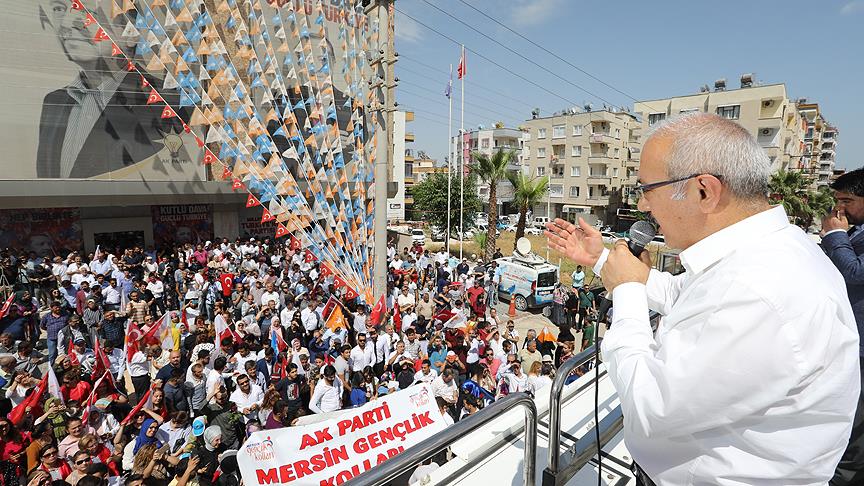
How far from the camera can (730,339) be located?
1045 millimetres

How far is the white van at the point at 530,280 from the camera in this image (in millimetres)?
15414

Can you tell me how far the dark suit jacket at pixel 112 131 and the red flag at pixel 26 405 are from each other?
14.7 m

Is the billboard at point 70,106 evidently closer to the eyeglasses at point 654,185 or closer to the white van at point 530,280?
the white van at point 530,280

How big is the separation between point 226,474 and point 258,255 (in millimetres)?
12569

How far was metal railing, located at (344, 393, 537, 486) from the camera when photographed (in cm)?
139

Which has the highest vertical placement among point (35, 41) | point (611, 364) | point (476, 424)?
point (35, 41)

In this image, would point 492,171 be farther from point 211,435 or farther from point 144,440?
point 144,440

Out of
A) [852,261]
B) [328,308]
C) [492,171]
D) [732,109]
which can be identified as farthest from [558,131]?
[852,261]

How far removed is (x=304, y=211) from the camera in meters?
11.1

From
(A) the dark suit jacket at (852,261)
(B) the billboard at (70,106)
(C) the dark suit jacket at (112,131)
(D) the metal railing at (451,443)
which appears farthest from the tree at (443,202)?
(D) the metal railing at (451,443)

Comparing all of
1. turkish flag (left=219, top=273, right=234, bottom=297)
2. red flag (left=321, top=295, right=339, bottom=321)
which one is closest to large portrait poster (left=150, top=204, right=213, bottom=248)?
turkish flag (left=219, top=273, right=234, bottom=297)

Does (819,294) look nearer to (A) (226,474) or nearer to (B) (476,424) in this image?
(B) (476,424)

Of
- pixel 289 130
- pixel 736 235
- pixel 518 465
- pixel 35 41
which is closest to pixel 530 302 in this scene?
pixel 289 130

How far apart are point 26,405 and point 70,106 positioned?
17071mm
